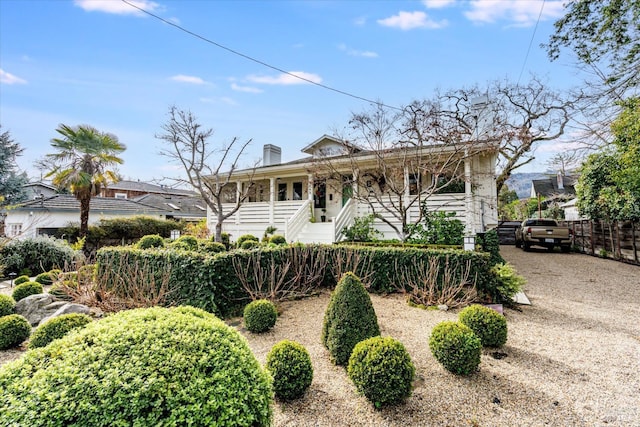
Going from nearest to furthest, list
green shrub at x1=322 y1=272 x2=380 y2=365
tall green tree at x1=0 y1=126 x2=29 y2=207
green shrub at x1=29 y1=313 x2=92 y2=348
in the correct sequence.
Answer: green shrub at x1=322 y1=272 x2=380 y2=365 → green shrub at x1=29 y1=313 x2=92 y2=348 → tall green tree at x1=0 y1=126 x2=29 y2=207

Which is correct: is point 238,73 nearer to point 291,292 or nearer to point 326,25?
point 326,25

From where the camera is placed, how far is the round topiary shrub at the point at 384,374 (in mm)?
2963

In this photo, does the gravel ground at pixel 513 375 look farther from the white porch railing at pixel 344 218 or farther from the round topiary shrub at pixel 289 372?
the white porch railing at pixel 344 218

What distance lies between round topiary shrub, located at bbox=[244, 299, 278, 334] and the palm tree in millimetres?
13727

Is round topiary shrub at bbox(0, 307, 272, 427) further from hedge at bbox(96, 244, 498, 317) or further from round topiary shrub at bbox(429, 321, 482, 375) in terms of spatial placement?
hedge at bbox(96, 244, 498, 317)

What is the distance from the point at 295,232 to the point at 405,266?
706 centimetres

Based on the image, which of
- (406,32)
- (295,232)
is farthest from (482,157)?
(295,232)

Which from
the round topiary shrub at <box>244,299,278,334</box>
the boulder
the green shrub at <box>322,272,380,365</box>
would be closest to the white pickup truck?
the green shrub at <box>322,272,380,365</box>

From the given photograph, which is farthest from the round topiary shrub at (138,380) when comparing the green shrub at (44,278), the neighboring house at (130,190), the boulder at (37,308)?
the neighboring house at (130,190)

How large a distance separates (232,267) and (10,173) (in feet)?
51.4

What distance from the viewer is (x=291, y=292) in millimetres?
6992

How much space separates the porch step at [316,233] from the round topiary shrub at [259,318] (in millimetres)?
7216

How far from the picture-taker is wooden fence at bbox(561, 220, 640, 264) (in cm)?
1096

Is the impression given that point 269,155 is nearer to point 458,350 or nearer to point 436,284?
point 436,284
